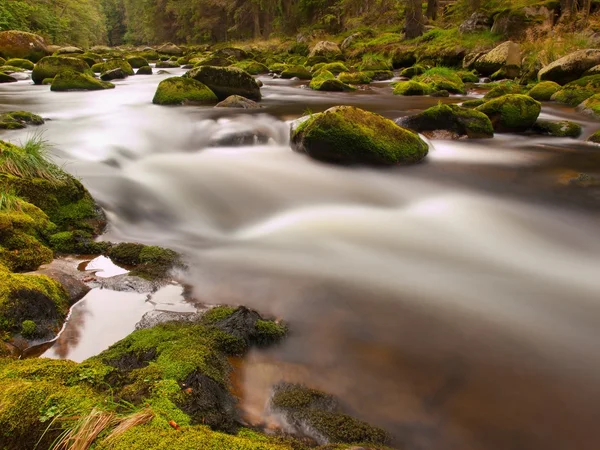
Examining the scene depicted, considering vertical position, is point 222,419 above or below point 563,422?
above

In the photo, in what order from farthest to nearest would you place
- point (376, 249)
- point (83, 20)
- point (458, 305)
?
1. point (83, 20)
2. point (376, 249)
3. point (458, 305)

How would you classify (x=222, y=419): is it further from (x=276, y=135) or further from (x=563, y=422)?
(x=276, y=135)

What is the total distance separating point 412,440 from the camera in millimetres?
2328

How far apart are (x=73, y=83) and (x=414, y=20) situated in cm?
1912

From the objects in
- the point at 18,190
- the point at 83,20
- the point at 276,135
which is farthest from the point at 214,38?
the point at 18,190

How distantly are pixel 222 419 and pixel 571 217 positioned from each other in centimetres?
487

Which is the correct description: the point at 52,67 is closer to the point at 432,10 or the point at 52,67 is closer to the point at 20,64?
the point at 20,64

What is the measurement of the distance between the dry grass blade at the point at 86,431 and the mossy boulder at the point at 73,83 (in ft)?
49.5

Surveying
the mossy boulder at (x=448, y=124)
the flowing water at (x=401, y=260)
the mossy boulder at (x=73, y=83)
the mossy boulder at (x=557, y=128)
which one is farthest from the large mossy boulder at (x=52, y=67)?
the mossy boulder at (x=557, y=128)

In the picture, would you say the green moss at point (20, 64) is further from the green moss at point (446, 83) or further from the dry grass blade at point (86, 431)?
the dry grass blade at point (86, 431)

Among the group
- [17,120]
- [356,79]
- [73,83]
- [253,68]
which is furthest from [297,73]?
[17,120]

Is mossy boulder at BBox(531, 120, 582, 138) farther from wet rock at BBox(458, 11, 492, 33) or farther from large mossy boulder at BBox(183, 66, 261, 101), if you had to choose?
wet rock at BBox(458, 11, 492, 33)

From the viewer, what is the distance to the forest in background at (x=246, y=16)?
25.3 meters

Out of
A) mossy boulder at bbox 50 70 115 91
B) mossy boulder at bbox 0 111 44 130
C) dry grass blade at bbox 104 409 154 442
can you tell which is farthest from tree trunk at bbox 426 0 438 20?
dry grass blade at bbox 104 409 154 442
